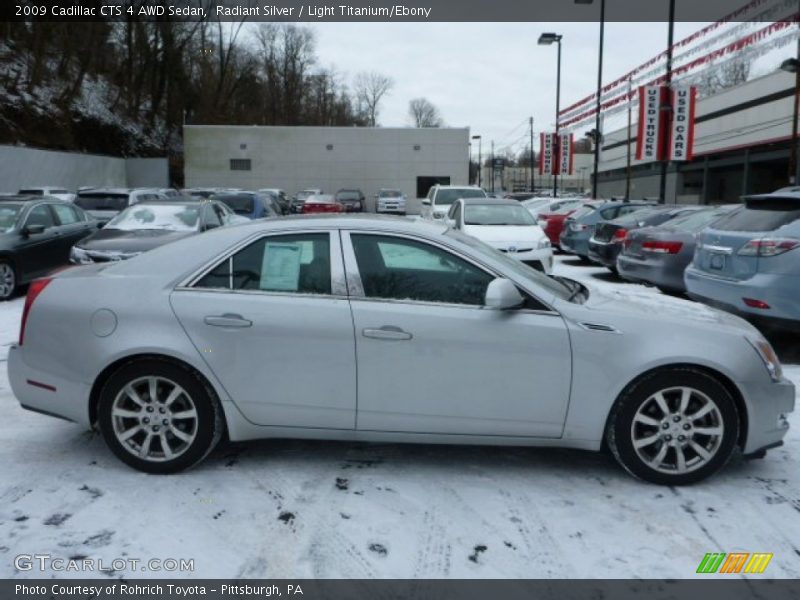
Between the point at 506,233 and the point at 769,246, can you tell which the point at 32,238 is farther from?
the point at 769,246

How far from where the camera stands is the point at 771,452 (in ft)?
15.1

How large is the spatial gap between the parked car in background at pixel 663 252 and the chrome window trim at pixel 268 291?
6817 millimetres

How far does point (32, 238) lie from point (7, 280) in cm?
84

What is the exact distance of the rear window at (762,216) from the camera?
6.70 meters

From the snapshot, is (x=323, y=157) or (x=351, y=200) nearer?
(x=351, y=200)

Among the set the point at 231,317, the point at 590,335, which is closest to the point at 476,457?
the point at 590,335

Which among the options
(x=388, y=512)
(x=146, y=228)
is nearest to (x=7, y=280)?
(x=146, y=228)

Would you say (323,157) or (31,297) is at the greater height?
(323,157)

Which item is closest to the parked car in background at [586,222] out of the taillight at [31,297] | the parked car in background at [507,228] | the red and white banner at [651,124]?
the parked car in background at [507,228]

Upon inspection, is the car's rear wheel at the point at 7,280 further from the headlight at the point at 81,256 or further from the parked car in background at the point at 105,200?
the parked car in background at the point at 105,200

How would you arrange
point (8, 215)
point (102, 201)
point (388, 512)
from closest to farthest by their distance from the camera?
point (388, 512) < point (8, 215) < point (102, 201)

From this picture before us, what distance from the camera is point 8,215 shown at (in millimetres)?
10938

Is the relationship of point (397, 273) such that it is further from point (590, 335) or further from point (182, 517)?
point (182, 517)
